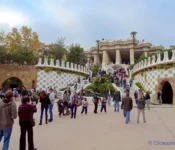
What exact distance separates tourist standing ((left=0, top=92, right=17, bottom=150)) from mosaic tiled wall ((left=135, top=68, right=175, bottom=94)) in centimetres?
1797

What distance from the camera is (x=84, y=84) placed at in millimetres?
23688

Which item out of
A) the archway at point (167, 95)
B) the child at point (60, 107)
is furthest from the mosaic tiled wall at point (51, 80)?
the child at point (60, 107)

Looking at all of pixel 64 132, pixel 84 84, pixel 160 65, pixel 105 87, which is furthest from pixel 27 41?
pixel 64 132

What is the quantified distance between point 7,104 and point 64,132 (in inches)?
104

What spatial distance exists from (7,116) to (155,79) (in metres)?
18.9

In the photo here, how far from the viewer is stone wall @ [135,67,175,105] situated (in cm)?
1858

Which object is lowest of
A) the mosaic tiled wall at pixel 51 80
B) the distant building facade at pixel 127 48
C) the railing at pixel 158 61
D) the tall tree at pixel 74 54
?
the mosaic tiled wall at pixel 51 80

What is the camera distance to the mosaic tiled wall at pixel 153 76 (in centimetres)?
1876

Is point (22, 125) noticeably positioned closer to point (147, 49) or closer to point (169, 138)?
point (169, 138)

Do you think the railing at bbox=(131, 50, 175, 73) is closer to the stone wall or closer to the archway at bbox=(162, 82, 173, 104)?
the stone wall

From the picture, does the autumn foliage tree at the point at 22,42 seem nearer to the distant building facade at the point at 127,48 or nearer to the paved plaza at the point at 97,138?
the distant building facade at the point at 127,48

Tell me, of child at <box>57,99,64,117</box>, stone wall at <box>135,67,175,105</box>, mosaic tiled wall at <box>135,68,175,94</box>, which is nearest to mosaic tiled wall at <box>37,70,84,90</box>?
mosaic tiled wall at <box>135,68,175,94</box>

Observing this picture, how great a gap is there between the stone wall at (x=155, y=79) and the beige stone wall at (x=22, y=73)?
50.3 feet

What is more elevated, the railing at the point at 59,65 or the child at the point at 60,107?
the railing at the point at 59,65
